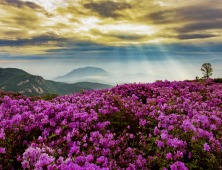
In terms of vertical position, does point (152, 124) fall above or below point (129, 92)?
below

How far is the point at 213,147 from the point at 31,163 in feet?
13.9

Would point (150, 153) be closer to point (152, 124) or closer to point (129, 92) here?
point (152, 124)

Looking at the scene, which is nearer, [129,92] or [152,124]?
[152,124]

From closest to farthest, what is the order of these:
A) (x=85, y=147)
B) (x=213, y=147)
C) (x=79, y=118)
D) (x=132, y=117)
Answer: (x=213, y=147) → (x=85, y=147) → (x=79, y=118) → (x=132, y=117)

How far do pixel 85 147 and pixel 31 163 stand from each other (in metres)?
1.33

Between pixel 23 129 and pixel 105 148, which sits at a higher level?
pixel 23 129

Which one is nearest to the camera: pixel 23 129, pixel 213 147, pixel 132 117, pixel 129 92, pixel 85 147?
pixel 213 147

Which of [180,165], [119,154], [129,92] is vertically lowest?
[119,154]

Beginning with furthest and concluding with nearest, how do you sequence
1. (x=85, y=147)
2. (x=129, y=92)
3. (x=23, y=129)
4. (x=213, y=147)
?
(x=129, y=92) < (x=23, y=129) < (x=85, y=147) < (x=213, y=147)

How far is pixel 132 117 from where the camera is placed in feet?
21.2

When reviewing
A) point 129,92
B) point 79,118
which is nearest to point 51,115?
point 79,118

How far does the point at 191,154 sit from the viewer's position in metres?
3.72

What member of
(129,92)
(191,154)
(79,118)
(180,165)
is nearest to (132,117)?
(79,118)

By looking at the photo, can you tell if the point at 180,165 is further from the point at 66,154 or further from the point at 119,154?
the point at 66,154
